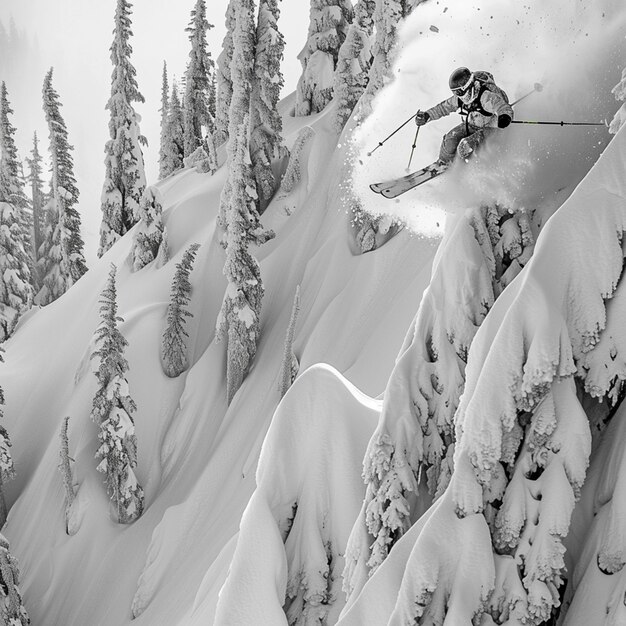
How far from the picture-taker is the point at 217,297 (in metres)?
27.3

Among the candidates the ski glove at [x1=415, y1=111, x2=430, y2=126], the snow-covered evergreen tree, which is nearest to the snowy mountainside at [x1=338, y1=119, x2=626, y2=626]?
the ski glove at [x1=415, y1=111, x2=430, y2=126]

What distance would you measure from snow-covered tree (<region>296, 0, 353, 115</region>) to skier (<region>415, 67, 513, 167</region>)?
1098 inches

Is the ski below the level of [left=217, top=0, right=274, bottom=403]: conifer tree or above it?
above

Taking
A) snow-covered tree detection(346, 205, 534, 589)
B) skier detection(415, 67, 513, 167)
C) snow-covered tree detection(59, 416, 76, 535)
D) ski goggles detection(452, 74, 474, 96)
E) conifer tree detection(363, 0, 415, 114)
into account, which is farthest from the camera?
conifer tree detection(363, 0, 415, 114)

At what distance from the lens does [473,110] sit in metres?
7.59

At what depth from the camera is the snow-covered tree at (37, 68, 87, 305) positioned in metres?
37.7

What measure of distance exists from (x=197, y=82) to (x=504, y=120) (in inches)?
1546

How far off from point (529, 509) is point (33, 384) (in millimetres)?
28187

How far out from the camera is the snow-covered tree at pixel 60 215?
37.7 m

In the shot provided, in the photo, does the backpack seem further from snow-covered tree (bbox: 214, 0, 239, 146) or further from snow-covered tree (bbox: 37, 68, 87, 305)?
snow-covered tree (bbox: 37, 68, 87, 305)

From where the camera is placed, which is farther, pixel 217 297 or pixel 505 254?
pixel 217 297

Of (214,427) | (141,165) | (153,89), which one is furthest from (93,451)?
(153,89)

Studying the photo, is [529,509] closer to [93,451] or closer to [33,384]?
[93,451]

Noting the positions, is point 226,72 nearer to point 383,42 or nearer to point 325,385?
point 383,42
